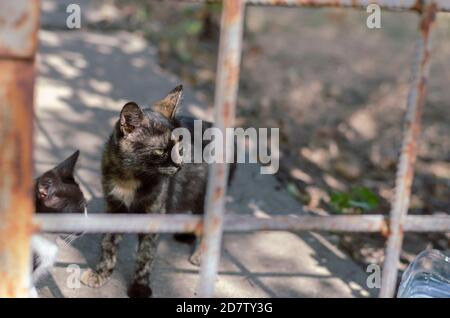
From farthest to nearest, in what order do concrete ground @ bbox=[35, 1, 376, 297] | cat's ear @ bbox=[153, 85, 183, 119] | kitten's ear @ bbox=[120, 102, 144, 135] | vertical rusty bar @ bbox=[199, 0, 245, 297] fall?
cat's ear @ bbox=[153, 85, 183, 119], concrete ground @ bbox=[35, 1, 376, 297], kitten's ear @ bbox=[120, 102, 144, 135], vertical rusty bar @ bbox=[199, 0, 245, 297]

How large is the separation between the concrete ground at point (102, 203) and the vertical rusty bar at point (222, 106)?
150 centimetres

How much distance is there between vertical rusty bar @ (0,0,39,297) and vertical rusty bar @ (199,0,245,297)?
1.67 feet

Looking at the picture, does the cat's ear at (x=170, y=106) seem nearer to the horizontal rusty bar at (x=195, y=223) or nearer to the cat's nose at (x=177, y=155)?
the cat's nose at (x=177, y=155)

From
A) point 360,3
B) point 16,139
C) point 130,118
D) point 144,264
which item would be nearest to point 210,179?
point 16,139

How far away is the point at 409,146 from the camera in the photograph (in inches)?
85.1

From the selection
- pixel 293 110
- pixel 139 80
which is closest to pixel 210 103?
pixel 139 80

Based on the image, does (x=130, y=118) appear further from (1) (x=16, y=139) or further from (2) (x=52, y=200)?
(1) (x=16, y=139)

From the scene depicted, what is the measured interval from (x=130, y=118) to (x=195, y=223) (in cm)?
149

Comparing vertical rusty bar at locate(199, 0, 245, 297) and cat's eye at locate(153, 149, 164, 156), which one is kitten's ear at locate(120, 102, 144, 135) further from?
vertical rusty bar at locate(199, 0, 245, 297)

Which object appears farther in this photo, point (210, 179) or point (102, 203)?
point (102, 203)

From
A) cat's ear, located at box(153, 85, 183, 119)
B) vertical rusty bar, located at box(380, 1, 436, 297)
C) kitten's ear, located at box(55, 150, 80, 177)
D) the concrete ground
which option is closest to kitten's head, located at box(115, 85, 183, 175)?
cat's ear, located at box(153, 85, 183, 119)

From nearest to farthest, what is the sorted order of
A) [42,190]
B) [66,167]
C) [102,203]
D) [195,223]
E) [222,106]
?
[222,106] → [195,223] → [42,190] → [66,167] → [102,203]

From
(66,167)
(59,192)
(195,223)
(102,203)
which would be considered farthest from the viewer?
(102,203)

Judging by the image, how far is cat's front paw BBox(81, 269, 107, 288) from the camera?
11.6 feet
